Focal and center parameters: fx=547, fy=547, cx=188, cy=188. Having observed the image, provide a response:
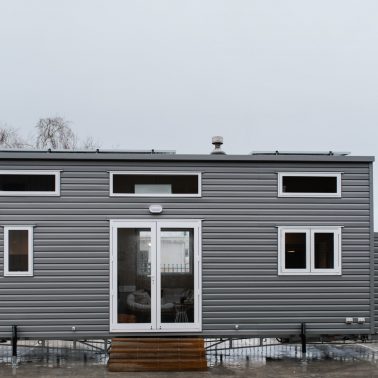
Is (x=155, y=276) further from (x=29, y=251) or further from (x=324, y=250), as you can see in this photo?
(x=324, y=250)

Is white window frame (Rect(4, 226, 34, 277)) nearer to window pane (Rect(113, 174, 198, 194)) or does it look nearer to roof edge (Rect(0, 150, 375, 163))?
roof edge (Rect(0, 150, 375, 163))

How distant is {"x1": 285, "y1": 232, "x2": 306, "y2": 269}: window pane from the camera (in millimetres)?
9195

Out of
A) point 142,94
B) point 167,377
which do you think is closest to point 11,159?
point 167,377

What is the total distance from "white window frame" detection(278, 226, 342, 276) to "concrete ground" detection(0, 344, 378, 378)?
5.04 feet

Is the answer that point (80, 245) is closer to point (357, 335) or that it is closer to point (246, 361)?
point (246, 361)

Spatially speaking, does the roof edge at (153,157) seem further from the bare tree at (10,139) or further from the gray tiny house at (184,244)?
the bare tree at (10,139)

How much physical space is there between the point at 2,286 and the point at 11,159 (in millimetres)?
2067

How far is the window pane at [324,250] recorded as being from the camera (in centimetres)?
923

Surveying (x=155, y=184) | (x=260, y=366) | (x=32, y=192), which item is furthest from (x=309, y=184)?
(x=32, y=192)

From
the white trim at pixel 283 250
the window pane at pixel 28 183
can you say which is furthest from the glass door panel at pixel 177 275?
the window pane at pixel 28 183

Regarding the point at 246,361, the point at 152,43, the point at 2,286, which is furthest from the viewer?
the point at 152,43

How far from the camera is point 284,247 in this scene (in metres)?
9.22

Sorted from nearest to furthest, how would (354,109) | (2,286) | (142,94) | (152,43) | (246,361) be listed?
(2,286)
(246,361)
(152,43)
(354,109)
(142,94)

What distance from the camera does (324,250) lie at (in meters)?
9.27
